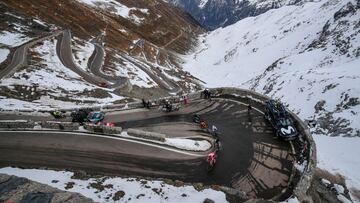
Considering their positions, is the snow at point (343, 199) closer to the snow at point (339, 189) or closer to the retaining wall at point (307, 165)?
the snow at point (339, 189)

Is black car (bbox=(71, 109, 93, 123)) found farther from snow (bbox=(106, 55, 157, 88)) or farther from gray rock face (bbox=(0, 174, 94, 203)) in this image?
snow (bbox=(106, 55, 157, 88))

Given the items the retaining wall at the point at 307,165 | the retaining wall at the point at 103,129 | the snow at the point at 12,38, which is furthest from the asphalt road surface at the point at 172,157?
the snow at the point at 12,38

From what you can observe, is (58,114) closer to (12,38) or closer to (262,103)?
(262,103)

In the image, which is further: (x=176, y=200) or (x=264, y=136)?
Result: (x=264, y=136)

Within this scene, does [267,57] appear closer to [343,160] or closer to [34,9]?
[343,160]

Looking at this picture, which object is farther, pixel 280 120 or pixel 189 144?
pixel 280 120

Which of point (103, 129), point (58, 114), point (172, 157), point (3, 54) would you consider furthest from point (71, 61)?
point (172, 157)

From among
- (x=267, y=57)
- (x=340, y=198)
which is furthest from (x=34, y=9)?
(x=340, y=198)
